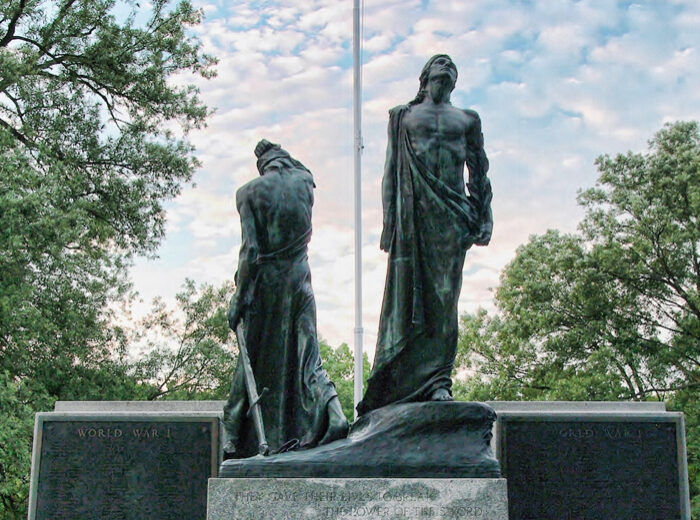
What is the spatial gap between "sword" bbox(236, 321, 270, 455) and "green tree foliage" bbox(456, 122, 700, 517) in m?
13.6

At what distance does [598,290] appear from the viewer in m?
22.4

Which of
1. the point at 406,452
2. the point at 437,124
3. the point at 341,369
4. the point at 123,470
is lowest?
the point at 123,470


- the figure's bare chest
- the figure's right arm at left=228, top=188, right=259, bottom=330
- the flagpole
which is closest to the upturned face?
the figure's bare chest

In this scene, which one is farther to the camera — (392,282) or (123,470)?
(123,470)

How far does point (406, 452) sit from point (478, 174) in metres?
2.51

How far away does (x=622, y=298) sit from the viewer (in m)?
22.2

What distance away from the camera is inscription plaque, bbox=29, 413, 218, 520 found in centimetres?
1016

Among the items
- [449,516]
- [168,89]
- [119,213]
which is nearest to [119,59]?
[168,89]

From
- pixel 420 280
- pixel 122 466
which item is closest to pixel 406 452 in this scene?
pixel 420 280

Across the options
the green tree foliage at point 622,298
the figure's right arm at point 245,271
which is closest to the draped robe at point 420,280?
the figure's right arm at point 245,271

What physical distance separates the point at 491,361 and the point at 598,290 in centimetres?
385

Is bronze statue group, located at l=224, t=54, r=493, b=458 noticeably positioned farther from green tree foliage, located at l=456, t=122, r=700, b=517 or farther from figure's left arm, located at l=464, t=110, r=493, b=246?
green tree foliage, located at l=456, t=122, r=700, b=517

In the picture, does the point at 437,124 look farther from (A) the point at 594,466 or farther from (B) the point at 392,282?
(A) the point at 594,466

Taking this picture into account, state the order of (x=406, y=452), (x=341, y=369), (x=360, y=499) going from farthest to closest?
(x=341, y=369), (x=406, y=452), (x=360, y=499)
